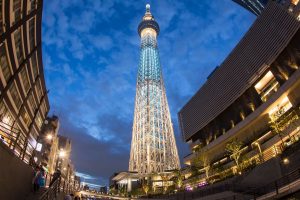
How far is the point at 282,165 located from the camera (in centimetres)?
3136

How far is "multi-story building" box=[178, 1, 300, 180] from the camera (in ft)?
151

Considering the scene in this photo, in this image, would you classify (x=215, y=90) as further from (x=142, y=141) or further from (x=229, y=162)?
(x=142, y=141)

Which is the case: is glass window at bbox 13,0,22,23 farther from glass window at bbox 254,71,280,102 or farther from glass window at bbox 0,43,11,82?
glass window at bbox 254,71,280,102

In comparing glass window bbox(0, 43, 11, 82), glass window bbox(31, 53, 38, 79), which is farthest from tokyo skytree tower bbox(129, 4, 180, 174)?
glass window bbox(0, 43, 11, 82)

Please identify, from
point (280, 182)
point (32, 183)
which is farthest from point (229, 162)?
point (32, 183)

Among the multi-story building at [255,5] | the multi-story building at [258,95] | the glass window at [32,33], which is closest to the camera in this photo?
the glass window at [32,33]

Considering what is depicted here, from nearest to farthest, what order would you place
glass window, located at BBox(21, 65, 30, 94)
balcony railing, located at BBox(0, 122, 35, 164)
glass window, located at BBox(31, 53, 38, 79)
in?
balcony railing, located at BBox(0, 122, 35, 164), glass window, located at BBox(21, 65, 30, 94), glass window, located at BBox(31, 53, 38, 79)

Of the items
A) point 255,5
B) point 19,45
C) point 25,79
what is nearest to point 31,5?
point 19,45

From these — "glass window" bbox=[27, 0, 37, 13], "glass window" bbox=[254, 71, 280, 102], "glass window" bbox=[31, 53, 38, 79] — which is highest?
"glass window" bbox=[254, 71, 280, 102]

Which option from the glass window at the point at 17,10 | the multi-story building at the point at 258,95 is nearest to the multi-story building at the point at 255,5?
the multi-story building at the point at 258,95

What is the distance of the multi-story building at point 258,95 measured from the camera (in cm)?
4588

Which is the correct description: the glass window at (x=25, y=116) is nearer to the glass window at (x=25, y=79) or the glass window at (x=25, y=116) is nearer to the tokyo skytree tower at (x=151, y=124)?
the glass window at (x=25, y=79)

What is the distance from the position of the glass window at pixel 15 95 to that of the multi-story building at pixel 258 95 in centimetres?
3472

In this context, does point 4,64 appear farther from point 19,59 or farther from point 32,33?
point 32,33
